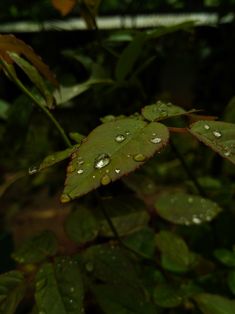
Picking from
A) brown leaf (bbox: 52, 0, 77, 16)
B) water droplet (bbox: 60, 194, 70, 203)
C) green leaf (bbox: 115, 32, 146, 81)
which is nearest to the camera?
water droplet (bbox: 60, 194, 70, 203)

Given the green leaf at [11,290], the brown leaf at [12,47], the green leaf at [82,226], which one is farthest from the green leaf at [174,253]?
the brown leaf at [12,47]

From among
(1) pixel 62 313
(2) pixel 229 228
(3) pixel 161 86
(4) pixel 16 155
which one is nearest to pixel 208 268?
(2) pixel 229 228

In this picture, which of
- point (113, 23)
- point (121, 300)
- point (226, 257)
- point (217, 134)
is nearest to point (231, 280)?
point (226, 257)

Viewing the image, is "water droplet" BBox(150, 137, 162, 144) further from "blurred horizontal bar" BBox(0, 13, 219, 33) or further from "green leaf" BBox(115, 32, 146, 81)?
"blurred horizontal bar" BBox(0, 13, 219, 33)

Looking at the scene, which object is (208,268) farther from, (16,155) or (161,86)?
(161,86)

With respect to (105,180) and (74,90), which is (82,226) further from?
(105,180)

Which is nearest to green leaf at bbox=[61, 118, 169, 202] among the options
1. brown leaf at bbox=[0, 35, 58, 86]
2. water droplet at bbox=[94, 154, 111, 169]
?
water droplet at bbox=[94, 154, 111, 169]
